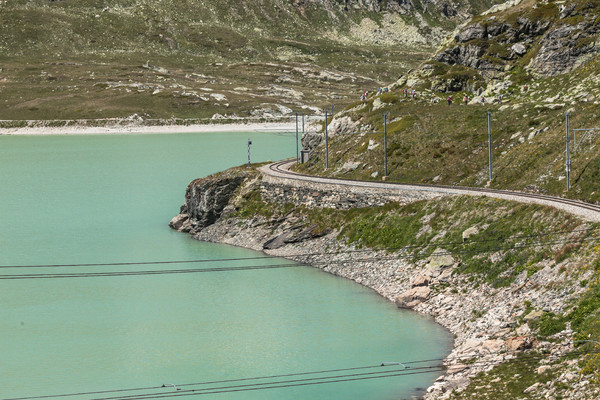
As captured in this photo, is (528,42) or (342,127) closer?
(342,127)

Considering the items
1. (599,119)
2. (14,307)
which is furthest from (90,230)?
(599,119)

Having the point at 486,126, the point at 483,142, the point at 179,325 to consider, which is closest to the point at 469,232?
the point at 179,325

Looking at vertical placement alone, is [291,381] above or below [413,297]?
below

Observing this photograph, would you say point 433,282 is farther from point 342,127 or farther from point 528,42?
point 528,42

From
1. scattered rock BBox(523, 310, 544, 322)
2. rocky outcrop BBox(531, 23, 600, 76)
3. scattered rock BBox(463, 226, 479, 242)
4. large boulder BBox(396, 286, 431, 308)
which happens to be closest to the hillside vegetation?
rocky outcrop BBox(531, 23, 600, 76)

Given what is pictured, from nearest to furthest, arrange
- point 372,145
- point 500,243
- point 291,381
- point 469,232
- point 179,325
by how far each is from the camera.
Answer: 1. point 291,381
2. point 500,243
3. point 179,325
4. point 469,232
5. point 372,145

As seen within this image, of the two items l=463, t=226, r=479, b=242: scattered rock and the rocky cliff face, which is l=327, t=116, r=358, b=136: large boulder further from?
l=463, t=226, r=479, b=242: scattered rock

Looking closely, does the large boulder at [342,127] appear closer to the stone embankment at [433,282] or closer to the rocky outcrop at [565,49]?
the stone embankment at [433,282]

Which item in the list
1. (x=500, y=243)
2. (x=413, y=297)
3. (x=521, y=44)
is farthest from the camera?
(x=521, y=44)
